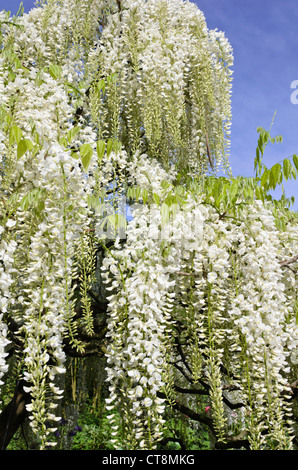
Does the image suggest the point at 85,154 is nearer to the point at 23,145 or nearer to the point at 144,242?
the point at 23,145

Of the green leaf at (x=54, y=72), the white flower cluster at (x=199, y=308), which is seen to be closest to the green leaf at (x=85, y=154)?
the white flower cluster at (x=199, y=308)

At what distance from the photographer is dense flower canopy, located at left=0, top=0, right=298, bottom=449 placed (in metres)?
1.90

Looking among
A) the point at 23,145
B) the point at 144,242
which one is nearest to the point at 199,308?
the point at 144,242

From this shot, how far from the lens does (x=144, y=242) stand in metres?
2.24

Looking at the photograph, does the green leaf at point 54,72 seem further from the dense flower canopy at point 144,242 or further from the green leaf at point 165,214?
the green leaf at point 165,214

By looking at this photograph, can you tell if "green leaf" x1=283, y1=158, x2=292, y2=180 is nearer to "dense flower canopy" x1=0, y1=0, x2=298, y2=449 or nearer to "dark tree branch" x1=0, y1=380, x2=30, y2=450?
"dense flower canopy" x1=0, y1=0, x2=298, y2=449

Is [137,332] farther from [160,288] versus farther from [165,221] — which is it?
[165,221]

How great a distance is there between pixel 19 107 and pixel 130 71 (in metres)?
1.64

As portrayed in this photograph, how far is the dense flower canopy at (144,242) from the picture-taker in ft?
6.23

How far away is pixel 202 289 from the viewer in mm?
2318

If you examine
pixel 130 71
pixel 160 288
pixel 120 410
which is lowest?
pixel 120 410

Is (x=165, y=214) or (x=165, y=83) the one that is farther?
(x=165, y=83)

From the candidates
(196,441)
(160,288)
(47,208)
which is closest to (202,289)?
(160,288)

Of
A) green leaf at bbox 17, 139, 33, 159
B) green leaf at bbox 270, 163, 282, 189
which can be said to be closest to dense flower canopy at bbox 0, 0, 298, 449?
green leaf at bbox 17, 139, 33, 159
